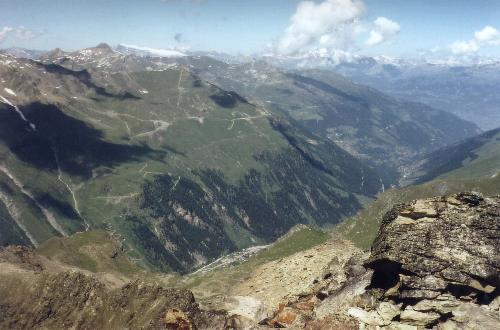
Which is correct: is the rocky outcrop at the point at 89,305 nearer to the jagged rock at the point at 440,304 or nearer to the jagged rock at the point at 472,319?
the jagged rock at the point at 440,304

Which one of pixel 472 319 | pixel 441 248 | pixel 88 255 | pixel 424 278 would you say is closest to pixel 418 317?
pixel 472 319

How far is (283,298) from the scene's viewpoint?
7375 centimetres

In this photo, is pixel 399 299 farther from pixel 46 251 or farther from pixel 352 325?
pixel 46 251

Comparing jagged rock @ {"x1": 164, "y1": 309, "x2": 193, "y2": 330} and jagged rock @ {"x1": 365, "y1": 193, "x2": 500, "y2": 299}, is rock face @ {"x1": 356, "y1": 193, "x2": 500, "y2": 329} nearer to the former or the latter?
jagged rock @ {"x1": 365, "y1": 193, "x2": 500, "y2": 299}

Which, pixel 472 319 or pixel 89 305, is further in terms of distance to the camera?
pixel 89 305

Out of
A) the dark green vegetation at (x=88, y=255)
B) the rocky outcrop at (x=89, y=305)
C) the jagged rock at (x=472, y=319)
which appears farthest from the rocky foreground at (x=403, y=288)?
the dark green vegetation at (x=88, y=255)

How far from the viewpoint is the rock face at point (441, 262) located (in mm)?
51906

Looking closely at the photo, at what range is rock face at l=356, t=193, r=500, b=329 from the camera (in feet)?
170

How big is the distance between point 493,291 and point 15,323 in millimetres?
88427

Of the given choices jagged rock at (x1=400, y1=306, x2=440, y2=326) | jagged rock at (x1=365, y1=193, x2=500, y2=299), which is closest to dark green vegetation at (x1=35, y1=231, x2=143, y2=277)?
jagged rock at (x1=365, y1=193, x2=500, y2=299)

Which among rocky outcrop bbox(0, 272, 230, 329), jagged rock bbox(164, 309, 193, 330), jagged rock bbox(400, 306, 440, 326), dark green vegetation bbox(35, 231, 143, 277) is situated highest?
jagged rock bbox(400, 306, 440, 326)

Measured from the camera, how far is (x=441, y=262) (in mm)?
56469

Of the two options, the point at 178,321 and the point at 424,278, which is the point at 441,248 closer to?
the point at 424,278

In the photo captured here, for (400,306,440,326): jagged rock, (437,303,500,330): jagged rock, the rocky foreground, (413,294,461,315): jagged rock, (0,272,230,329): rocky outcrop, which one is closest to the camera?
A: (437,303,500,330): jagged rock
